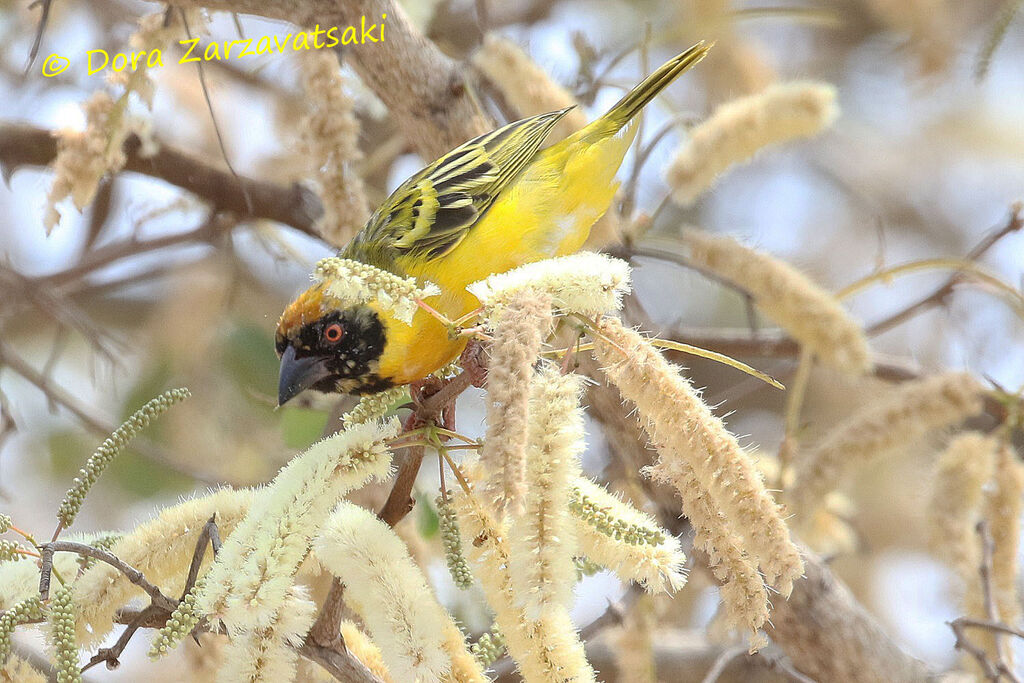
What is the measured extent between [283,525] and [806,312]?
159 cm

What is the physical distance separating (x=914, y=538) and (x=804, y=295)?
3.11m

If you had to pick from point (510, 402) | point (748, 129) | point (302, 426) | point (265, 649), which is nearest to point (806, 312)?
point (748, 129)

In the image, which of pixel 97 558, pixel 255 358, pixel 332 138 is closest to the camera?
pixel 97 558

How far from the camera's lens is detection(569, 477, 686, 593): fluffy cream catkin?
4.09 ft

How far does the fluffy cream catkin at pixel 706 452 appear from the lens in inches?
45.8

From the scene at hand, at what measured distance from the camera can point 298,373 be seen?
2113 mm

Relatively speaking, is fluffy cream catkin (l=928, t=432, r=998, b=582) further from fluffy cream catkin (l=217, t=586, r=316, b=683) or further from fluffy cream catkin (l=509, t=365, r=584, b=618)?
fluffy cream catkin (l=217, t=586, r=316, b=683)

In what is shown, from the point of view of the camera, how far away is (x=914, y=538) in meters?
5.02

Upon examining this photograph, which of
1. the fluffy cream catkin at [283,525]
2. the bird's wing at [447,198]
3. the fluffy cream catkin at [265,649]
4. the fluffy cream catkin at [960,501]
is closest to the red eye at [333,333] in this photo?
the bird's wing at [447,198]

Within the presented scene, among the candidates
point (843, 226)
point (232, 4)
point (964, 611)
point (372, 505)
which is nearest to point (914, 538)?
point (843, 226)

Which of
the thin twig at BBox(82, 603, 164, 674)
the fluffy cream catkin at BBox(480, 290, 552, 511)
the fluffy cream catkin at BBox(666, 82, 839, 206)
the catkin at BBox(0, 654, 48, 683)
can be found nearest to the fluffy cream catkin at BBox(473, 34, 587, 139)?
the fluffy cream catkin at BBox(666, 82, 839, 206)

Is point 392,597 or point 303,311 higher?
point 303,311

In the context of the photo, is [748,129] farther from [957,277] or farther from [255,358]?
[255,358]

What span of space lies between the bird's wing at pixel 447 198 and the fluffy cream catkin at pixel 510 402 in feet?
4.41
